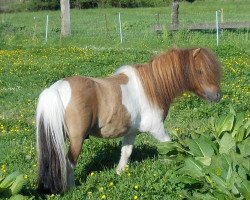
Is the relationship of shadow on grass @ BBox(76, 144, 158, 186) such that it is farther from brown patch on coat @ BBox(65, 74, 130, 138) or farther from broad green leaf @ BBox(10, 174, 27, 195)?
broad green leaf @ BBox(10, 174, 27, 195)

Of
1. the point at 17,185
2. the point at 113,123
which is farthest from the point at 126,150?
the point at 17,185

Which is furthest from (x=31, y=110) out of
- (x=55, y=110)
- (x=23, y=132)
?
(x=55, y=110)

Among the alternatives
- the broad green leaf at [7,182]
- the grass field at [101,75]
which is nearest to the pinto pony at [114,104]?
the grass field at [101,75]

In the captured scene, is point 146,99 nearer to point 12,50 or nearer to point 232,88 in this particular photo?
point 232,88

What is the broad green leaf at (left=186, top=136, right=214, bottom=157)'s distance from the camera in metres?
5.56

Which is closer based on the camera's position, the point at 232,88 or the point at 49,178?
the point at 49,178

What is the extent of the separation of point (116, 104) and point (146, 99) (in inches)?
18.8

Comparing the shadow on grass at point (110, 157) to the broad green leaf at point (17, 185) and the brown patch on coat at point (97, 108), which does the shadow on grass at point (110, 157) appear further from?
the broad green leaf at point (17, 185)

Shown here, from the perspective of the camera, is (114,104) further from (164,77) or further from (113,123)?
(164,77)

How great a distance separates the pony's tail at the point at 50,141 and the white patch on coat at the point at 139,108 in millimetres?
944

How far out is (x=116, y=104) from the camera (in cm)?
671

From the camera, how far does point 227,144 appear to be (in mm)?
5602

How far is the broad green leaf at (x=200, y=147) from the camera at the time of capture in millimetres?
5557

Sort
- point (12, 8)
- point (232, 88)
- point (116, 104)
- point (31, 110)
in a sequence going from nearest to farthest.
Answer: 1. point (116, 104)
2. point (31, 110)
3. point (232, 88)
4. point (12, 8)
